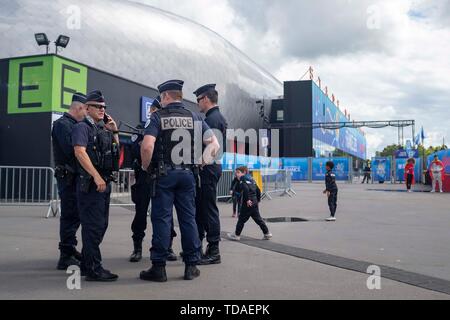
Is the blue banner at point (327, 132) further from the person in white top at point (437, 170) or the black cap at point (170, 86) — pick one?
the black cap at point (170, 86)

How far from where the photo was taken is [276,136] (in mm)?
49281

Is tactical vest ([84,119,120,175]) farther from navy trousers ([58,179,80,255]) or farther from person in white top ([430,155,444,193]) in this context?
person in white top ([430,155,444,193])

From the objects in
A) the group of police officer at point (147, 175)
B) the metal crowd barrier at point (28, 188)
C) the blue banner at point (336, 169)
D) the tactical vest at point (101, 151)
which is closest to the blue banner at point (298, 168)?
the blue banner at point (336, 169)

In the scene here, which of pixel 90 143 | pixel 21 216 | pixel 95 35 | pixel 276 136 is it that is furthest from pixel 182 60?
pixel 90 143

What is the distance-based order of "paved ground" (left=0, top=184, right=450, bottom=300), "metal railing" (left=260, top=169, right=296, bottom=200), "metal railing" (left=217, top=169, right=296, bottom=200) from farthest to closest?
1. "metal railing" (left=260, top=169, right=296, bottom=200)
2. "metal railing" (left=217, top=169, right=296, bottom=200)
3. "paved ground" (left=0, top=184, right=450, bottom=300)

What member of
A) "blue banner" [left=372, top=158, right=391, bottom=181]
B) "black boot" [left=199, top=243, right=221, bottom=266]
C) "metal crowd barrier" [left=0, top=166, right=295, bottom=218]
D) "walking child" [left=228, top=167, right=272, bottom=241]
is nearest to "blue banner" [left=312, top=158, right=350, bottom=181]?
"blue banner" [left=372, top=158, right=391, bottom=181]

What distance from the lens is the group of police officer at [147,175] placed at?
4.02 metres

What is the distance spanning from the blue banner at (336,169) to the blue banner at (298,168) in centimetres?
73

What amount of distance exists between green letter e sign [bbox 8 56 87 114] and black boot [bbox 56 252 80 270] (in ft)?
32.3

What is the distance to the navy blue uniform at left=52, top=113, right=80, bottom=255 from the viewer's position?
15.1 ft

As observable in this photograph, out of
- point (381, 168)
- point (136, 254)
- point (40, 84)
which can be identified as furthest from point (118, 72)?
point (136, 254)
